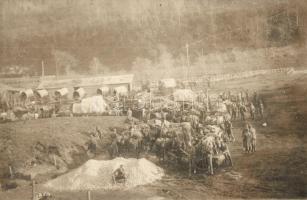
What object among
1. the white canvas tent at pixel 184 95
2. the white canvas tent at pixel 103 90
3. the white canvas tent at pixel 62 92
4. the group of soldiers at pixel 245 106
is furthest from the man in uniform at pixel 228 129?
the white canvas tent at pixel 62 92

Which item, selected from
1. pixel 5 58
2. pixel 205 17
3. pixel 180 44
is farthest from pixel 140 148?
pixel 5 58

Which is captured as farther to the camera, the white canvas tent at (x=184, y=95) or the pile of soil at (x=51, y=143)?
the pile of soil at (x=51, y=143)

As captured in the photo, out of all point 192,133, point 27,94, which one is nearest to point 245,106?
point 192,133

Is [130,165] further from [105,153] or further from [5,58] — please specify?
[5,58]

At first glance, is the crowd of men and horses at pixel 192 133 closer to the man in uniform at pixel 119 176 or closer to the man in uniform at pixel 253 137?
the man in uniform at pixel 253 137

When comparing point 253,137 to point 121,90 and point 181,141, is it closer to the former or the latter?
point 181,141
